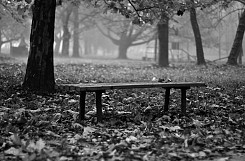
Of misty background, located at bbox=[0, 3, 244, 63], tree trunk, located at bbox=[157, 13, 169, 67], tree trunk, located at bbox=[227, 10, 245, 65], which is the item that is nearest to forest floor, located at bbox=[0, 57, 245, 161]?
tree trunk, located at bbox=[227, 10, 245, 65]

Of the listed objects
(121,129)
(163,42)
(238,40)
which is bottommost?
(121,129)

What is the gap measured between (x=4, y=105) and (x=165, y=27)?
15.6 meters

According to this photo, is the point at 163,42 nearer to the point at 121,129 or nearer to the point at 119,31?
the point at 121,129

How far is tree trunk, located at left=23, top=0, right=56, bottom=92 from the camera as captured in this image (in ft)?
28.3

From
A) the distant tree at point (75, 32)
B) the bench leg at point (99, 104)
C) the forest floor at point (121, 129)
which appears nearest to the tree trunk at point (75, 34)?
the distant tree at point (75, 32)

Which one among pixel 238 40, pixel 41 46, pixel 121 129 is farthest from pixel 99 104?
pixel 238 40

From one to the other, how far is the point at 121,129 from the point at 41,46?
391cm

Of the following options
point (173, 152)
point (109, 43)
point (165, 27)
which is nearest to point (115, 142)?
point (173, 152)

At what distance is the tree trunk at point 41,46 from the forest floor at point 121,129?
0.40 meters

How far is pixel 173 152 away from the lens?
14.3 ft

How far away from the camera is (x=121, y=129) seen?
18.5 ft

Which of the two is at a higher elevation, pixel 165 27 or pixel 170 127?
pixel 165 27

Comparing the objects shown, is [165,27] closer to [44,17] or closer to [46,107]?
[44,17]

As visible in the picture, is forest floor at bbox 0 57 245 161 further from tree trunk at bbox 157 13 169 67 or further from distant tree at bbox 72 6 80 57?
distant tree at bbox 72 6 80 57
